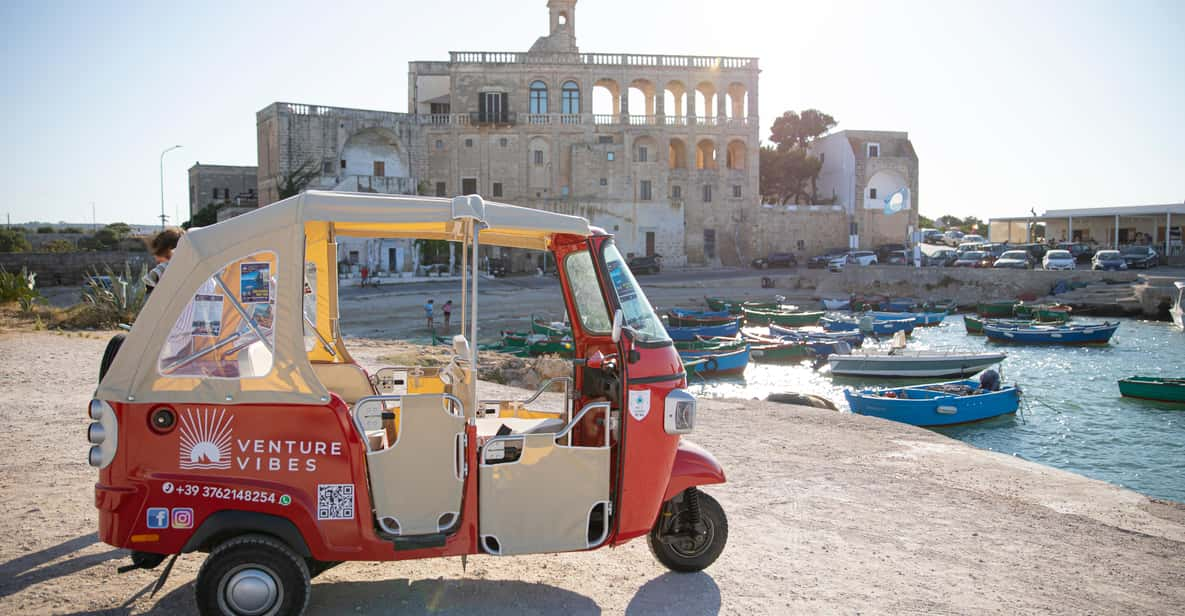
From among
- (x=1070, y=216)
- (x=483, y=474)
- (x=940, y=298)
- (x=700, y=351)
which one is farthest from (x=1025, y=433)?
(x=1070, y=216)

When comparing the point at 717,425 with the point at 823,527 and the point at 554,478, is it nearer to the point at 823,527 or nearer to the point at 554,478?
the point at 823,527

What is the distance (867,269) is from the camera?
5834 centimetres

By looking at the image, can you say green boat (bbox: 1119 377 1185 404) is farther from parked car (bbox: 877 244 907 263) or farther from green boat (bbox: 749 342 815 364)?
parked car (bbox: 877 244 907 263)

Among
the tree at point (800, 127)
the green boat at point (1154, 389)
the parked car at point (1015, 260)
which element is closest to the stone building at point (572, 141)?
the tree at point (800, 127)

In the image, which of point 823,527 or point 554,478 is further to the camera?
point 823,527

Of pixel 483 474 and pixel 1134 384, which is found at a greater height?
pixel 483 474

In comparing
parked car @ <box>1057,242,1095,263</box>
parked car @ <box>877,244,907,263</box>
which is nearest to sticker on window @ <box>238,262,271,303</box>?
parked car @ <box>877,244,907,263</box>

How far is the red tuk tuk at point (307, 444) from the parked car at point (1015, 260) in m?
56.3

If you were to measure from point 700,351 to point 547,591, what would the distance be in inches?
1038

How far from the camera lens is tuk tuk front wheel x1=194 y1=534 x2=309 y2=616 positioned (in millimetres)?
5008

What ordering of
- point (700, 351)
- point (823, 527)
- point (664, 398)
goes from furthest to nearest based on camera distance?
point (700, 351)
point (823, 527)
point (664, 398)

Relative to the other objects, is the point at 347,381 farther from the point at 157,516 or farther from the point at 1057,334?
the point at 1057,334

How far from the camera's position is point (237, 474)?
508 centimetres

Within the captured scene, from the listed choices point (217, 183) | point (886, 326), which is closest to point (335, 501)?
point (886, 326)
